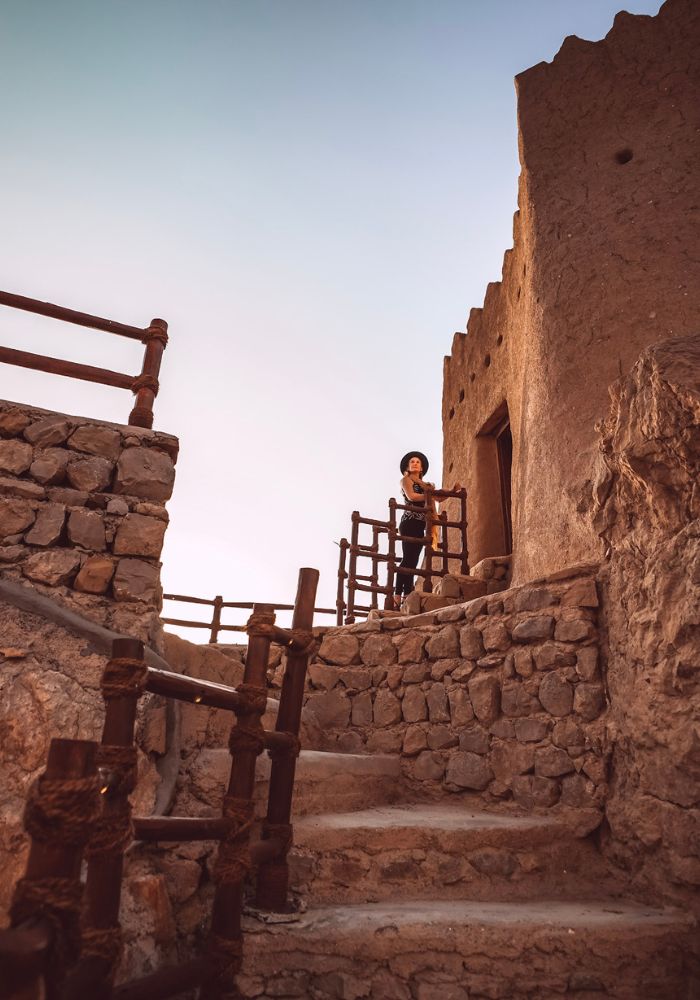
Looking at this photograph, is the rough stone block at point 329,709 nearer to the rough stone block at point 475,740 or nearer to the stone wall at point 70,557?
the rough stone block at point 475,740

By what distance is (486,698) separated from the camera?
4.14m

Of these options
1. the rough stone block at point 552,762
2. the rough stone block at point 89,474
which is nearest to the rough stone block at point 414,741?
the rough stone block at point 552,762

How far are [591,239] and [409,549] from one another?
398 centimetres

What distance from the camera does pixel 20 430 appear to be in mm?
3424

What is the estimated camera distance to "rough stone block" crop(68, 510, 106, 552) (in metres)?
3.30

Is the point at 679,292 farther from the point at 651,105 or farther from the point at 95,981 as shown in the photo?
the point at 95,981

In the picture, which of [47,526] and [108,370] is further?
[108,370]

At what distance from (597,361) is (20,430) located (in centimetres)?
409

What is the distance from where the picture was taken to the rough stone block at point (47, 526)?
323 centimetres

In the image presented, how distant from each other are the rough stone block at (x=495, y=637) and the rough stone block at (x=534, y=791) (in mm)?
784

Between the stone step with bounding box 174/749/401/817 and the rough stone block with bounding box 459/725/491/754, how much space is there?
51cm

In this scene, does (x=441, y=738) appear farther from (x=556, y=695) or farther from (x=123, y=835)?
(x=123, y=835)

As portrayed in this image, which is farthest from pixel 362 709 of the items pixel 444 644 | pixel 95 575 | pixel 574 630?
pixel 95 575

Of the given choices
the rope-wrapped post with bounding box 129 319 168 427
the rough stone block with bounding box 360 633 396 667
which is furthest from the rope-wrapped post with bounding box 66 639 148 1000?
the rough stone block with bounding box 360 633 396 667
